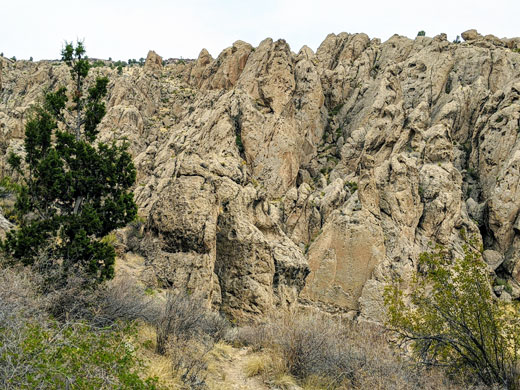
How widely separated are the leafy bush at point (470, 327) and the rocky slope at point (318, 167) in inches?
289

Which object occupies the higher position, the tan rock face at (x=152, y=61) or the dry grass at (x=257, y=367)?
the tan rock face at (x=152, y=61)

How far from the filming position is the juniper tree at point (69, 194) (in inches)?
379

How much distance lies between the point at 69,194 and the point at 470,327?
1128 centimetres

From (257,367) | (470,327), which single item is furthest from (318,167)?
(257,367)

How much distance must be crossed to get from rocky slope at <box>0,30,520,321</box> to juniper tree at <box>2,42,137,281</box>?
4231mm

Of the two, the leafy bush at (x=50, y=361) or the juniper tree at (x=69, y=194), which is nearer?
the leafy bush at (x=50, y=361)

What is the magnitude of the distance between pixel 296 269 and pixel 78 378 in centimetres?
1461

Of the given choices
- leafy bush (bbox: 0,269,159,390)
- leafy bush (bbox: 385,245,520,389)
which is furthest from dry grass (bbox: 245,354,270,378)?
leafy bush (bbox: 0,269,159,390)

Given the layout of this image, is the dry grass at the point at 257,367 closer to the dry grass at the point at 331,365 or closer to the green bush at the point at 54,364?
the dry grass at the point at 331,365

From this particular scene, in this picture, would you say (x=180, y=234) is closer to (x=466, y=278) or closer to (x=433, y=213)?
(x=466, y=278)

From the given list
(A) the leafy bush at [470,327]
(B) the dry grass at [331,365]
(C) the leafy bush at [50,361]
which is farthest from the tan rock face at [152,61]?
(C) the leafy bush at [50,361]

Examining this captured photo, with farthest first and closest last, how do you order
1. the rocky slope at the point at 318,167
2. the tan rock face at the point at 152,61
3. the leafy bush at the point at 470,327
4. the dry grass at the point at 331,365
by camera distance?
the tan rock face at the point at 152,61
the rocky slope at the point at 318,167
the leafy bush at the point at 470,327
the dry grass at the point at 331,365

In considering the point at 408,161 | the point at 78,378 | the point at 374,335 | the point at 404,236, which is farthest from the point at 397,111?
the point at 78,378

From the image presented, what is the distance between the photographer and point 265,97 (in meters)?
36.0
